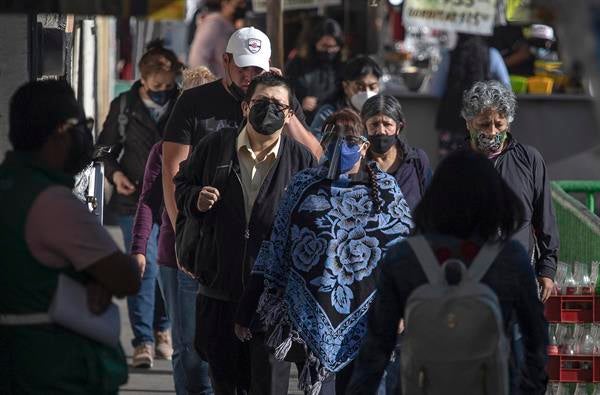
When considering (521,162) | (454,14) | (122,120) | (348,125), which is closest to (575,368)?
(521,162)

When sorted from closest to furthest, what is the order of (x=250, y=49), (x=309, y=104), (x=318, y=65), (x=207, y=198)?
(x=207, y=198) < (x=250, y=49) < (x=309, y=104) < (x=318, y=65)

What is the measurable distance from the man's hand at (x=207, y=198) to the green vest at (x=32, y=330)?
209cm

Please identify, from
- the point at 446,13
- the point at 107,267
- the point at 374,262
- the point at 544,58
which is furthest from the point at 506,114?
the point at 544,58

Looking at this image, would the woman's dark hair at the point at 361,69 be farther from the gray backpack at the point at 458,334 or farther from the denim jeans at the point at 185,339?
the gray backpack at the point at 458,334

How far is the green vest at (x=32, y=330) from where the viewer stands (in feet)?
15.9

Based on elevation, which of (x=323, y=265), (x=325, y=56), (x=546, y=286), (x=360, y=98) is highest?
(x=325, y=56)

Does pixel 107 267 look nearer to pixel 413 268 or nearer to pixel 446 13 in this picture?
pixel 413 268

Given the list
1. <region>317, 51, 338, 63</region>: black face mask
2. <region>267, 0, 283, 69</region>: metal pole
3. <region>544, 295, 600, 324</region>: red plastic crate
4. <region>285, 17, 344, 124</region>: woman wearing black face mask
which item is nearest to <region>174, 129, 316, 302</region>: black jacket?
<region>544, 295, 600, 324</region>: red plastic crate

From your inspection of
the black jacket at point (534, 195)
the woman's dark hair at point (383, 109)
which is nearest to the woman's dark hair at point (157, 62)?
the woman's dark hair at point (383, 109)

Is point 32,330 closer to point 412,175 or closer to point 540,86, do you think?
point 412,175

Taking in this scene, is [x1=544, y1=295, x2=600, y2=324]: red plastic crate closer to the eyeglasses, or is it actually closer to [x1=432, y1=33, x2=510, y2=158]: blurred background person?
the eyeglasses

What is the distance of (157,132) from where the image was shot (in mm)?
9945

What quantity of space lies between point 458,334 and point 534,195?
234 cm

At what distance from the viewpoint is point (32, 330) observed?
15.9 feet
